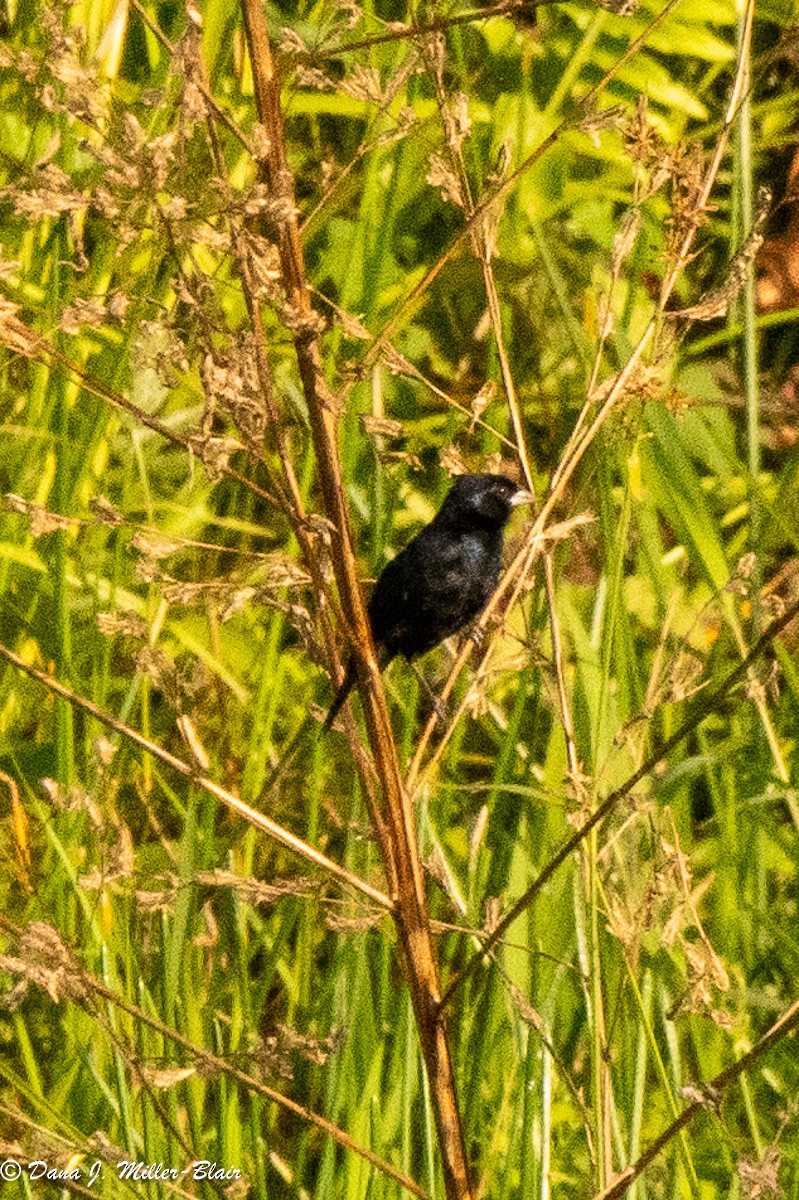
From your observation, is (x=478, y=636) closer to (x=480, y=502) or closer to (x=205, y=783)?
(x=480, y=502)

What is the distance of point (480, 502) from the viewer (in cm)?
245

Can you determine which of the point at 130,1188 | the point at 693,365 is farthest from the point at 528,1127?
the point at 693,365

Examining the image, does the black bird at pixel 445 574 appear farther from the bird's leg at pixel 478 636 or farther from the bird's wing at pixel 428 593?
the bird's leg at pixel 478 636

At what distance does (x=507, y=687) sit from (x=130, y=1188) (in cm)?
150

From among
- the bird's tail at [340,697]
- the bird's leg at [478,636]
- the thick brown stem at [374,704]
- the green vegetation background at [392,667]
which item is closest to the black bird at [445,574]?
the green vegetation background at [392,667]

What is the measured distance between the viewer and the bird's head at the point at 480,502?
243cm

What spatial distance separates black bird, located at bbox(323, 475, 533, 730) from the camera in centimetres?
235

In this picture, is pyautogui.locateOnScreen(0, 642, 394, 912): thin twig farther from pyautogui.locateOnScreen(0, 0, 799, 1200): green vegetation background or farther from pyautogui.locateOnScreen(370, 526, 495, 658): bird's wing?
pyautogui.locateOnScreen(370, 526, 495, 658): bird's wing

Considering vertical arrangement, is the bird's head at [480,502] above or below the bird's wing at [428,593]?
above

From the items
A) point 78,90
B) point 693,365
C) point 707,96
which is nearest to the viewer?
point 78,90

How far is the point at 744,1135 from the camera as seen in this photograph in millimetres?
2191

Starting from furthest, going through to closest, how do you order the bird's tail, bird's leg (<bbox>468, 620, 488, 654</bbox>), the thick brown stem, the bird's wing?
the bird's wing, bird's leg (<bbox>468, 620, 488, 654</bbox>), the bird's tail, the thick brown stem

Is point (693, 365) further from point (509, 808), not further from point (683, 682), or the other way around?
point (683, 682)

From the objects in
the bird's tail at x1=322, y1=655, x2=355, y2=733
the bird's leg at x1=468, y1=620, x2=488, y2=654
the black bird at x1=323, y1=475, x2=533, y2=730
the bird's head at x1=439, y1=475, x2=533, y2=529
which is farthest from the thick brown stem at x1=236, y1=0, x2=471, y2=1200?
the bird's head at x1=439, y1=475, x2=533, y2=529
